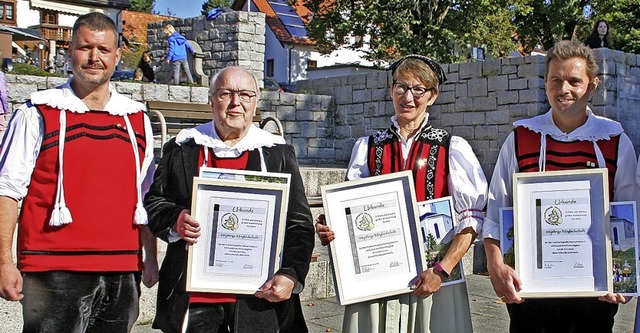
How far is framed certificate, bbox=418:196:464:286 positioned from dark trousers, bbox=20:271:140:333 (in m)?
1.27

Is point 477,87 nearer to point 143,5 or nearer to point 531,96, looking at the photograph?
point 531,96

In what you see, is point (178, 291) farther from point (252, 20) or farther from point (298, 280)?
point (252, 20)

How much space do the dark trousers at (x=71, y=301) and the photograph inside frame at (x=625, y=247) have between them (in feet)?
6.51

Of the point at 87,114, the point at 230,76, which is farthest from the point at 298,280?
the point at 87,114

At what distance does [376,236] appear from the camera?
10.1ft

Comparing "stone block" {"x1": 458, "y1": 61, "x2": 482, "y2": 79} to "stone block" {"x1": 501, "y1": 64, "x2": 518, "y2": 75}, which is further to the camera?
"stone block" {"x1": 458, "y1": 61, "x2": 482, "y2": 79}

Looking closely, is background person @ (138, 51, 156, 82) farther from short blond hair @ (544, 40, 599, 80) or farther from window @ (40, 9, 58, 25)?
window @ (40, 9, 58, 25)

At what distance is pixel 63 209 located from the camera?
9.42 feet

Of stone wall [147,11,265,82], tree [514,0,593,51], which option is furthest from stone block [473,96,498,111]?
tree [514,0,593,51]

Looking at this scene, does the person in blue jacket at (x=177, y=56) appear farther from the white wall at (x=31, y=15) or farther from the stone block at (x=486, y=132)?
the white wall at (x=31, y=15)

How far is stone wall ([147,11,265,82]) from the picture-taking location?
14.9 meters

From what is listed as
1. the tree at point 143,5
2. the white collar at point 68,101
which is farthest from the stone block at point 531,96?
the tree at point 143,5

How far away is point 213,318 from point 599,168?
5.45ft

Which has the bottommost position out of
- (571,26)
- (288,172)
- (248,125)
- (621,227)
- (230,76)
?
(621,227)
